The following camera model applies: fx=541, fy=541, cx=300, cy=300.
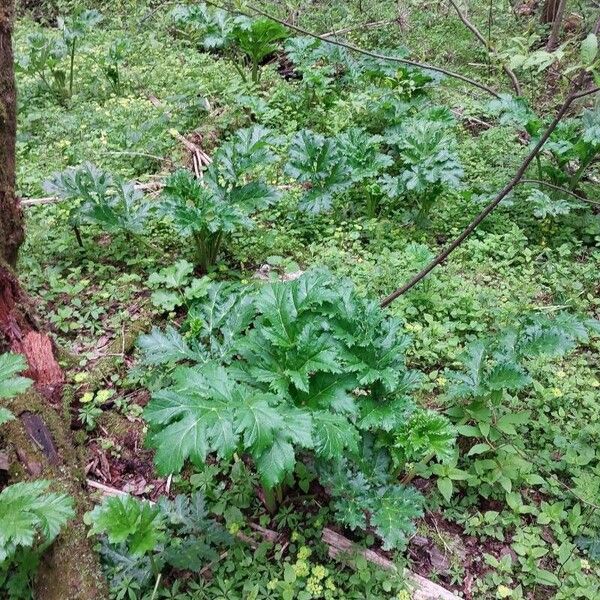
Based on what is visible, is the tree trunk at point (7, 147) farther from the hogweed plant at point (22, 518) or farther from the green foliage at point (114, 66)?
the green foliage at point (114, 66)

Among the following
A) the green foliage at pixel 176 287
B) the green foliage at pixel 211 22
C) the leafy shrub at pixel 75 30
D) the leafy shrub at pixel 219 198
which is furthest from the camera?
the green foliage at pixel 211 22

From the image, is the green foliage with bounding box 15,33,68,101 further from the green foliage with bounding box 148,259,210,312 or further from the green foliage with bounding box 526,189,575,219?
the green foliage with bounding box 526,189,575,219

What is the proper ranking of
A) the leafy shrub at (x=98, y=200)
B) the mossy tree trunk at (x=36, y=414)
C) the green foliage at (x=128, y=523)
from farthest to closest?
the leafy shrub at (x=98, y=200) < the mossy tree trunk at (x=36, y=414) < the green foliage at (x=128, y=523)

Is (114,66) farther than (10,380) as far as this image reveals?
Yes

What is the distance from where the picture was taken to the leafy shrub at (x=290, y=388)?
223cm

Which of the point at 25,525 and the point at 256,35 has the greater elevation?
the point at 256,35

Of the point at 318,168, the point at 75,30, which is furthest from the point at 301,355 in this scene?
the point at 75,30

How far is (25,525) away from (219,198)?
2.72m

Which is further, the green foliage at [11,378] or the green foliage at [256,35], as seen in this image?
the green foliage at [256,35]

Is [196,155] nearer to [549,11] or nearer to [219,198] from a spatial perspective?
[219,198]

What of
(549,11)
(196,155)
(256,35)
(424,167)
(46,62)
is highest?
(549,11)

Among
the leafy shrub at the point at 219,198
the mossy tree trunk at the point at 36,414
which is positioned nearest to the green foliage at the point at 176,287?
the leafy shrub at the point at 219,198

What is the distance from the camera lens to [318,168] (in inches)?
187

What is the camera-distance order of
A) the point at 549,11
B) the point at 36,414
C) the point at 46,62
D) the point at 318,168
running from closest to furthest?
1. the point at 36,414
2. the point at 318,168
3. the point at 46,62
4. the point at 549,11
